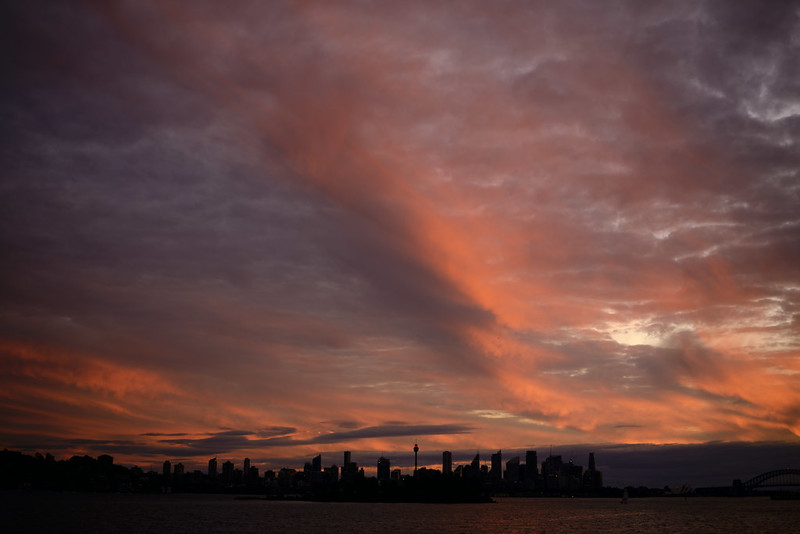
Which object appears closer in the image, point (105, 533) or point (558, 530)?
point (105, 533)

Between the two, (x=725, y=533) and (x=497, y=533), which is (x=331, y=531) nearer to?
(x=497, y=533)

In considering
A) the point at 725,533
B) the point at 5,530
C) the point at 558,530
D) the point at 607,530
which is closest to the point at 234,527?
the point at 5,530

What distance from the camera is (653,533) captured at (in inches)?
6752

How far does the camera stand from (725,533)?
167125 millimetres

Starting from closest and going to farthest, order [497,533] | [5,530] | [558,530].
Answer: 1. [5,530]
2. [497,533]
3. [558,530]

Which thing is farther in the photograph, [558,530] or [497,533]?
[558,530]

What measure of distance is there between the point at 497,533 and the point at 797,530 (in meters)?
86.1

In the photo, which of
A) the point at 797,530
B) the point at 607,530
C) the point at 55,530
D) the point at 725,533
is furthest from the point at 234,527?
the point at 797,530

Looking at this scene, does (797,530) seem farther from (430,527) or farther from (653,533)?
(430,527)

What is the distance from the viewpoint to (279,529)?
174 metres

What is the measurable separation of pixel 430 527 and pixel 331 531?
31820 mm

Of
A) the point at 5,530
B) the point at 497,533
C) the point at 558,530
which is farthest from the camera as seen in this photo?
the point at 558,530

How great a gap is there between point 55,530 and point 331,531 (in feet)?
221

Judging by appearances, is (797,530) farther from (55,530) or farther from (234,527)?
(55,530)
